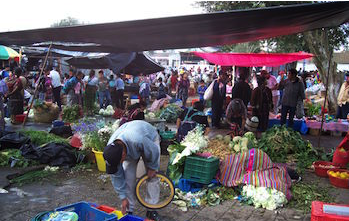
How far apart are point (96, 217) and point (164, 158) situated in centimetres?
427

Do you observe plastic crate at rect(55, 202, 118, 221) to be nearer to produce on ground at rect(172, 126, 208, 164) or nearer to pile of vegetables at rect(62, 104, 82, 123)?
produce on ground at rect(172, 126, 208, 164)

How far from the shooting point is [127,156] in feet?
13.0

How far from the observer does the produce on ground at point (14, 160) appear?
6.77 m

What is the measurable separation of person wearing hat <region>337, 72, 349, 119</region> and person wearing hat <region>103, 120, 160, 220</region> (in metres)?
9.28

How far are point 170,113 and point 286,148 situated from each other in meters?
6.25

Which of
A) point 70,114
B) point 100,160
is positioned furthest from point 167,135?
point 70,114

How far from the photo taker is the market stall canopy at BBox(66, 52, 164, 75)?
36.4 ft

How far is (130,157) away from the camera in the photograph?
3969mm

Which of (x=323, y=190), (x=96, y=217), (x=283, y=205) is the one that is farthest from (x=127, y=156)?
(x=323, y=190)

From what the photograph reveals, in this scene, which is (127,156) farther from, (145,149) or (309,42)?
(309,42)

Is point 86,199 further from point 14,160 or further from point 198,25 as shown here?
point 198,25

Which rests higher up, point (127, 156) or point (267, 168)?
point (127, 156)

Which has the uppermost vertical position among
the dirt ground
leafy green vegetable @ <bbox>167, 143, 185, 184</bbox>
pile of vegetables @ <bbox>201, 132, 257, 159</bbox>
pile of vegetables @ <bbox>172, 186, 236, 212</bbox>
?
pile of vegetables @ <bbox>201, 132, 257, 159</bbox>

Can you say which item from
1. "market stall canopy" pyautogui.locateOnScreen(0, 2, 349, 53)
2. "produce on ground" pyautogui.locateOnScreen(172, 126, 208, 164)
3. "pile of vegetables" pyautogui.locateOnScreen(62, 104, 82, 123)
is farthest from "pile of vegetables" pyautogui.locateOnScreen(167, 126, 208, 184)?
"pile of vegetables" pyautogui.locateOnScreen(62, 104, 82, 123)
